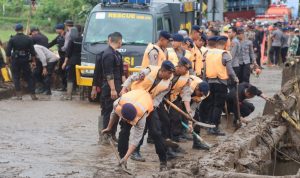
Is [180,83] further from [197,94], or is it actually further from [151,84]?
[151,84]

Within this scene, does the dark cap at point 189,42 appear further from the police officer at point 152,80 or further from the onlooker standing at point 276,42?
the onlooker standing at point 276,42

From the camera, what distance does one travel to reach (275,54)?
29.7 m

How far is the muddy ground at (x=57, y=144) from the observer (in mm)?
8758

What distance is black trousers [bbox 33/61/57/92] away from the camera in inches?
669

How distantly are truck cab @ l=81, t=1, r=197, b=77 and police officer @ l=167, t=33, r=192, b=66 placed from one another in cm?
382

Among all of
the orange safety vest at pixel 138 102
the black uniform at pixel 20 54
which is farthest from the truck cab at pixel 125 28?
the orange safety vest at pixel 138 102

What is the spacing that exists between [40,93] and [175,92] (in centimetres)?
762

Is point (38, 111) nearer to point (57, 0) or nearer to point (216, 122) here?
point (216, 122)

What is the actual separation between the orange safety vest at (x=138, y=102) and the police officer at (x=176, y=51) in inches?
98.2

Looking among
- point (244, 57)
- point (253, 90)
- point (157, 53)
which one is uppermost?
point (157, 53)

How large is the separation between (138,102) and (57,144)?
2707mm

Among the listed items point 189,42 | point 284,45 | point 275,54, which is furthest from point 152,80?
point 275,54

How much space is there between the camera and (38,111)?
14234 mm

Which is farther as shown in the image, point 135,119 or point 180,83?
point 180,83
